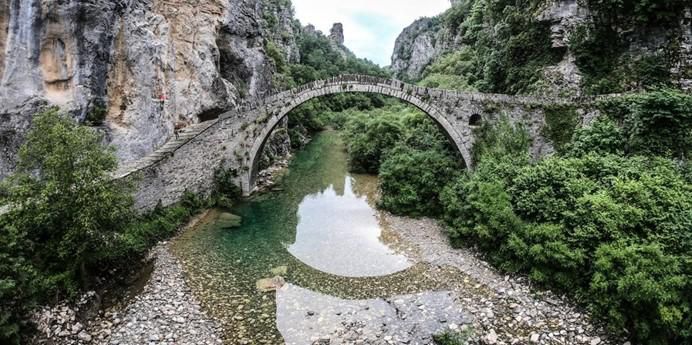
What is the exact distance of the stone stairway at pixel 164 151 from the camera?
1323 centimetres

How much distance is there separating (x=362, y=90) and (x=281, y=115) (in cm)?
384

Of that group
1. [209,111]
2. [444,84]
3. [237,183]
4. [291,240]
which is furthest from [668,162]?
[444,84]

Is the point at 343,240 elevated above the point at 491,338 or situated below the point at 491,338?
below

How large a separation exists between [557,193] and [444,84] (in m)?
21.0

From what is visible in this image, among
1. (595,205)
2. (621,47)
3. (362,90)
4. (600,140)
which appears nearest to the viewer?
(595,205)

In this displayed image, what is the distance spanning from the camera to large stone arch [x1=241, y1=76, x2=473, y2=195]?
17984mm

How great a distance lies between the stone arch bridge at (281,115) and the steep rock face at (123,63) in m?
1.50

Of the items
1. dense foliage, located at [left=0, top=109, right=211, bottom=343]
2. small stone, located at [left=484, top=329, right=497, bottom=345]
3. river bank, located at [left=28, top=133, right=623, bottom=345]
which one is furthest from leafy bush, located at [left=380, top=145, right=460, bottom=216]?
dense foliage, located at [left=0, top=109, right=211, bottom=343]

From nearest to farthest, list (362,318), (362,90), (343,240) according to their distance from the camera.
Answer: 1. (362,318)
2. (343,240)
3. (362,90)

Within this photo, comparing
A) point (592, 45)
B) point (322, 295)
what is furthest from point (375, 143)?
point (322, 295)

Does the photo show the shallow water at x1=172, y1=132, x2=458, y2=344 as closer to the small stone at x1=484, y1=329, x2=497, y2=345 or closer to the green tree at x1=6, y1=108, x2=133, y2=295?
the small stone at x1=484, y1=329, x2=497, y2=345

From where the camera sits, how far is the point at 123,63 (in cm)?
1448

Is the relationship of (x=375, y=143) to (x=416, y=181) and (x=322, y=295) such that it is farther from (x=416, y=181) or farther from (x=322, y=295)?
(x=322, y=295)

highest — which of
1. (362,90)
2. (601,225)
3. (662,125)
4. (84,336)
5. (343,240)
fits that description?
(362,90)
